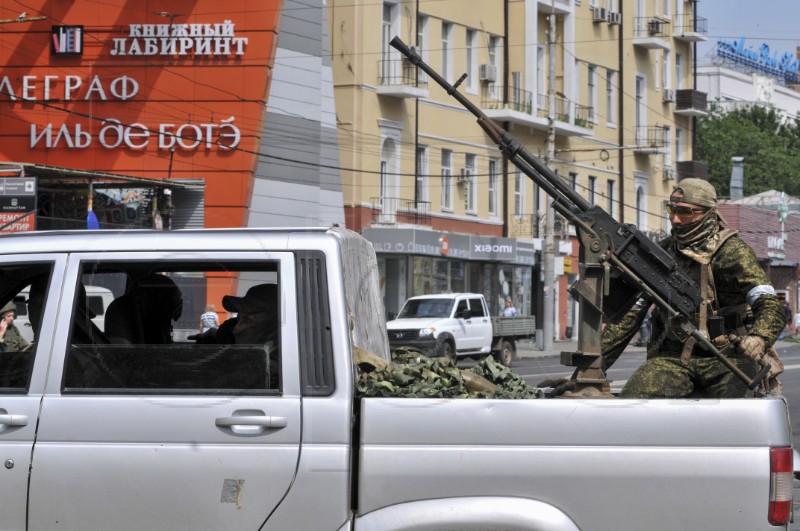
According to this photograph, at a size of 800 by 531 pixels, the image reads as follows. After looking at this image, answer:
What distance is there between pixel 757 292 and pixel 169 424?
2.81 meters

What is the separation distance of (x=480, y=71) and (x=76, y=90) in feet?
45.8

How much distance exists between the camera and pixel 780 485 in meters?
4.38

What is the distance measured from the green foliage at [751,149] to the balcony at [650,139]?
104ft

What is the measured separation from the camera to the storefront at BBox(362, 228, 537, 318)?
3959 cm

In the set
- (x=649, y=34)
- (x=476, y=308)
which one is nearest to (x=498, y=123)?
(x=649, y=34)

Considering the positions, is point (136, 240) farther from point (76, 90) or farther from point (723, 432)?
point (76, 90)

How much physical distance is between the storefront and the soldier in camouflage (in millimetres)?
31244

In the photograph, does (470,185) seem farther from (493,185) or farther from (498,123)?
(498,123)

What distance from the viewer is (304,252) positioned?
187 inches

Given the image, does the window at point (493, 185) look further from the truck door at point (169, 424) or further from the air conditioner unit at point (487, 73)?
the truck door at point (169, 424)

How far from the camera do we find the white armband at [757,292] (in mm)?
5883

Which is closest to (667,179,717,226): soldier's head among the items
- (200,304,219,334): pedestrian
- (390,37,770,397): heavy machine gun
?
(390,37,770,397): heavy machine gun

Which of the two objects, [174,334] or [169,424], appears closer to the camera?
[169,424]

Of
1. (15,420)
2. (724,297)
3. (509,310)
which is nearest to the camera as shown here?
(15,420)
